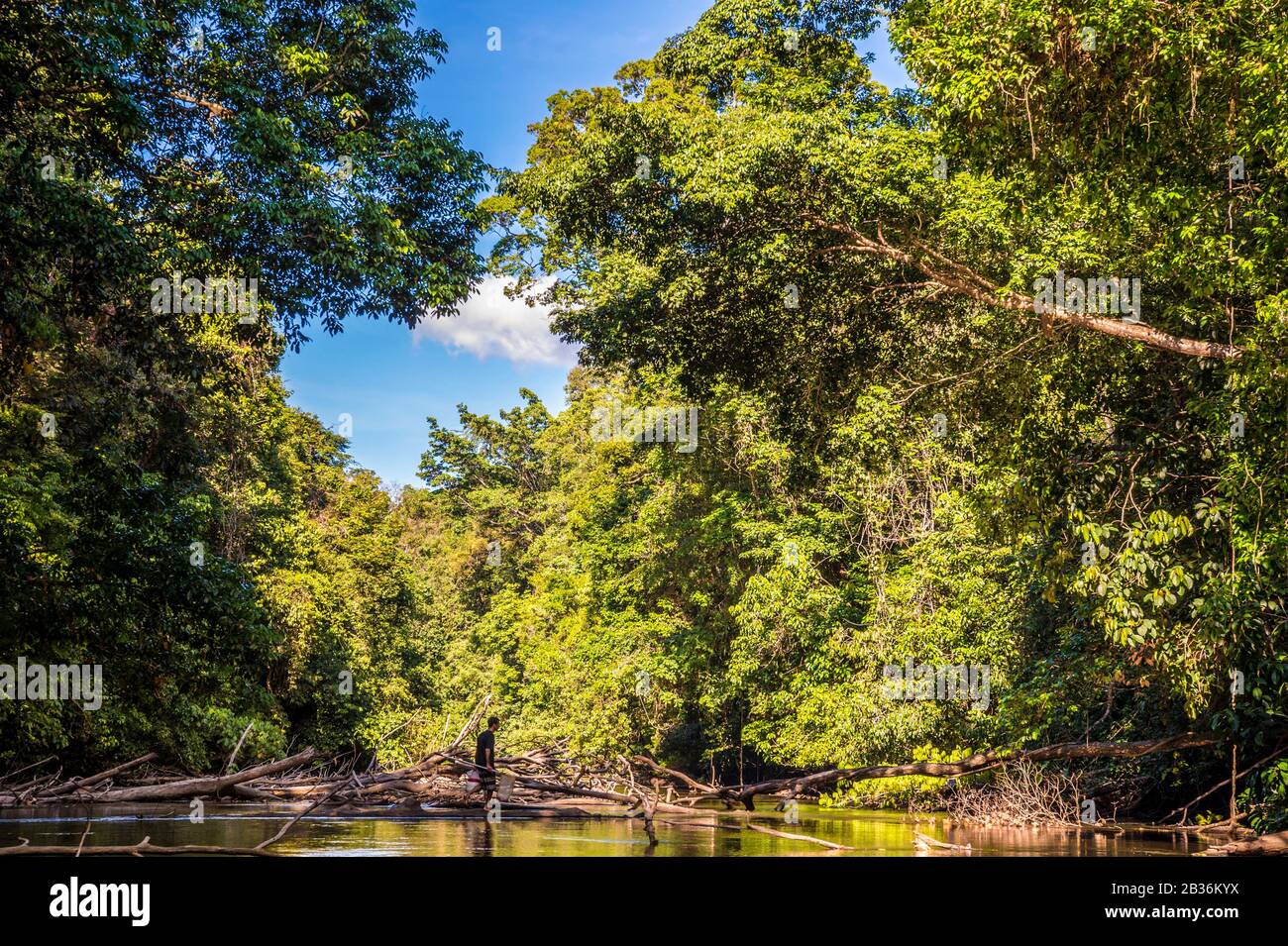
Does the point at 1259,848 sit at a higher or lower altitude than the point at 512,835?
higher

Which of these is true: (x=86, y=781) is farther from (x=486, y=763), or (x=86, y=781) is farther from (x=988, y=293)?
(x=988, y=293)

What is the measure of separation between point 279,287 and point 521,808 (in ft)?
27.2

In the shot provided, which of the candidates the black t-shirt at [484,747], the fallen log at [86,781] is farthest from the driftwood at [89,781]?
the black t-shirt at [484,747]

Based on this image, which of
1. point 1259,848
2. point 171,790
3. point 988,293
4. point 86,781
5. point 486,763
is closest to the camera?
point 1259,848


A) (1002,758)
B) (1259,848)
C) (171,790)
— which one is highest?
(1002,758)

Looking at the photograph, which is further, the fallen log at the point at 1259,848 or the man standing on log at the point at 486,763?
the man standing on log at the point at 486,763

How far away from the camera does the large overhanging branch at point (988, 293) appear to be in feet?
33.5

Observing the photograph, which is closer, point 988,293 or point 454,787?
point 988,293

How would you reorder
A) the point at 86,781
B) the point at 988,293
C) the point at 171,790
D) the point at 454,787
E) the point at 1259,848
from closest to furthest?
1. the point at 1259,848
2. the point at 988,293
3. the point at 171,790
4. the point at 86,781
5. the point at 454,787

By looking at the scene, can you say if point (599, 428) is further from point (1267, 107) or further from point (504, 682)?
point (1267, 107)

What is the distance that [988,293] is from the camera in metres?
12.2

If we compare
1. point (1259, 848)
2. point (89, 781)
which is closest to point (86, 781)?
point (89, 781)

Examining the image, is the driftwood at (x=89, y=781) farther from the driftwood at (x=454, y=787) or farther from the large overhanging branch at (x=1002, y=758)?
the large overhanging branch at (x=1002, y=758)
